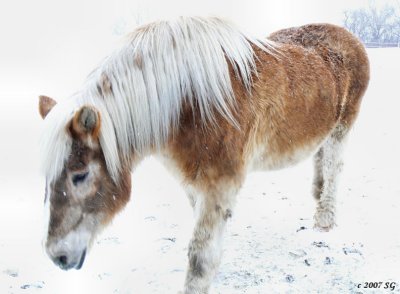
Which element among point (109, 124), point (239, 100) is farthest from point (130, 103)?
point (239, 100)

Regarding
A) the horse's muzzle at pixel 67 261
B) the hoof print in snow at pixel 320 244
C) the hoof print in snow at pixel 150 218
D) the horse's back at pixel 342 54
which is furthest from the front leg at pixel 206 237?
the horse's back at pixel 342 54

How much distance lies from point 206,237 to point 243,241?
1337 mm

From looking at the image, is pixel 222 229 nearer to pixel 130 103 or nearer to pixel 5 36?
pixel 130 103

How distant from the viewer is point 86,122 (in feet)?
8.02

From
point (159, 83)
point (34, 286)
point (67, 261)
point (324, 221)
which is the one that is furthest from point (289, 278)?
point (34, 286)

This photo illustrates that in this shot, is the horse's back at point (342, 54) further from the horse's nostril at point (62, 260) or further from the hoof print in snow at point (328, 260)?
the horse's nostril at point (62, 260)

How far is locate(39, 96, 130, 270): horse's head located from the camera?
2471 mm

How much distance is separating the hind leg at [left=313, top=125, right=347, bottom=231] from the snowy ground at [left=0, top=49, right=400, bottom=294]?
5.9 inches

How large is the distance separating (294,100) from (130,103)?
4.99ft

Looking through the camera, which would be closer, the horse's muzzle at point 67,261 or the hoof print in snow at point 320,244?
the horse's muzzle at point 67,261

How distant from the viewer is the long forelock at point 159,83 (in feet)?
8.95

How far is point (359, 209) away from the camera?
507 cm

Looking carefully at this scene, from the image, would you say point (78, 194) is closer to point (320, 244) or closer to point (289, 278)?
point (289, 278)

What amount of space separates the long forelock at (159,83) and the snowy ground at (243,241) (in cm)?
137
